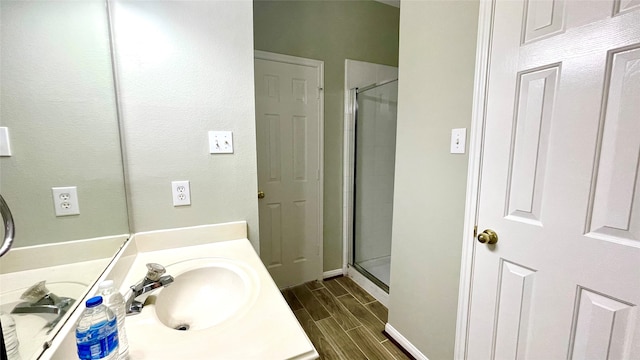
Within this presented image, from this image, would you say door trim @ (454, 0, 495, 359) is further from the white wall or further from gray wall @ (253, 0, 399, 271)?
gray wall @ (253, 0, 399, 271)

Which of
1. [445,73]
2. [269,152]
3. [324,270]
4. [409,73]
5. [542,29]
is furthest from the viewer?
[324,270]

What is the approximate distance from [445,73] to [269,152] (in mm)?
1386

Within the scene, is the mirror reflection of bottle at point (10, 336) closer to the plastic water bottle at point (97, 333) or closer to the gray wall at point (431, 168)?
the plastic water bottle at point (97, 333)

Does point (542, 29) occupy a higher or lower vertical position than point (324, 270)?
higher

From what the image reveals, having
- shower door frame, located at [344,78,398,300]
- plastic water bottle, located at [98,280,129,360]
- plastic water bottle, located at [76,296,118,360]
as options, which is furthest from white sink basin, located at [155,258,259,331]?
shower door frame, located at [344,78,398,300]

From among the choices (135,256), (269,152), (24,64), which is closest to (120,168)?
(135,256)

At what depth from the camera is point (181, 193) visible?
1.13 metres

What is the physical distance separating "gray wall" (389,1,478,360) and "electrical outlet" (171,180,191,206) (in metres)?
1.16

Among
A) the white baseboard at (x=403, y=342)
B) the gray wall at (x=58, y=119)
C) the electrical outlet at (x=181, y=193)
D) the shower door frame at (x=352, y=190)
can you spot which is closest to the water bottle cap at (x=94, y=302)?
the gray wall at (x=58, y=119)

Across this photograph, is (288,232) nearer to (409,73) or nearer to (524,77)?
(409,73)

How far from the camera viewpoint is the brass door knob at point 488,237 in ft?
3.39

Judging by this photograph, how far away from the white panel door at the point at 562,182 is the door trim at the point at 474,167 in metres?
0.02

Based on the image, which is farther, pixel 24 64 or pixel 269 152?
pixel 269 152

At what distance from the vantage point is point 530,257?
Answer: 92cm
